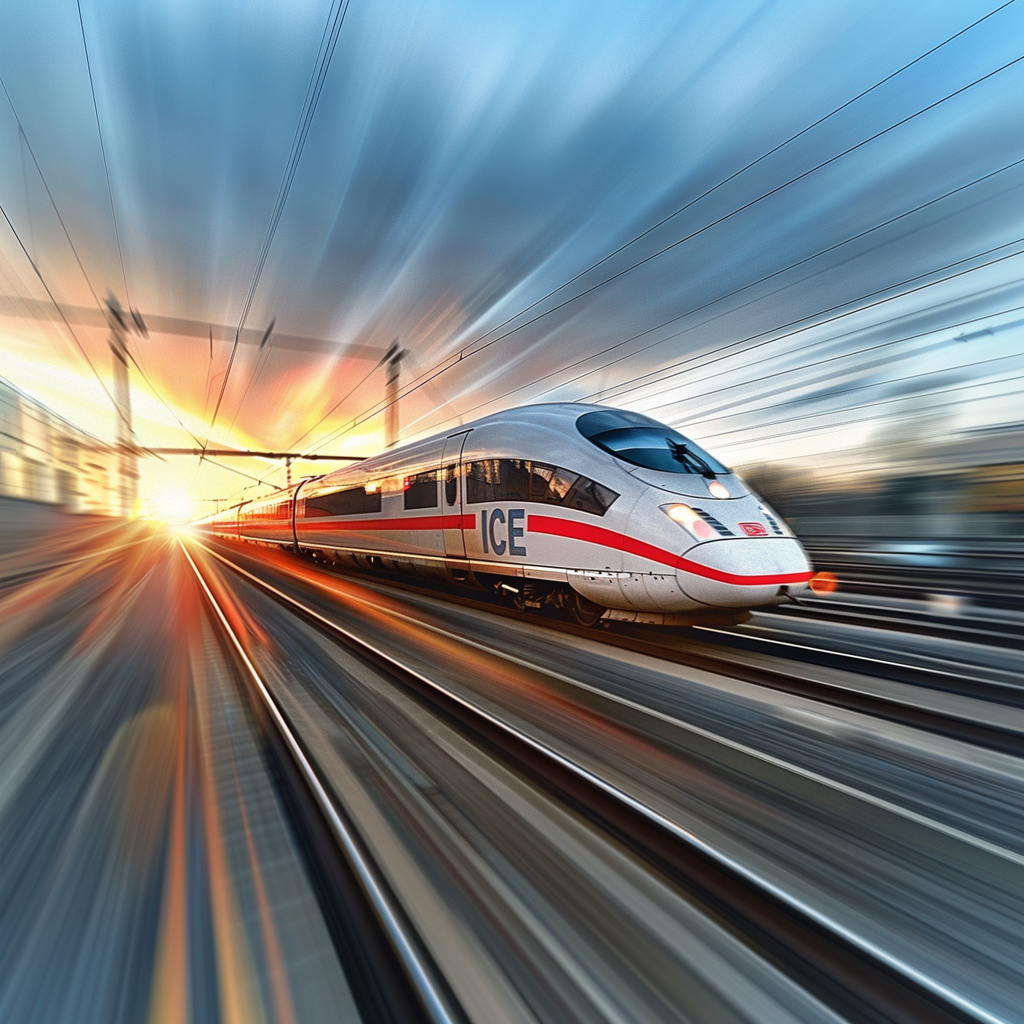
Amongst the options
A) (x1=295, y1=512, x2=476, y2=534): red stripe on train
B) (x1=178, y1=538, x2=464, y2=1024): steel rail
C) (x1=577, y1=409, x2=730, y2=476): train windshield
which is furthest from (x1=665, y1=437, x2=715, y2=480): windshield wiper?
(x1=178, y1=538, x2=464, y2=1024): steel rail

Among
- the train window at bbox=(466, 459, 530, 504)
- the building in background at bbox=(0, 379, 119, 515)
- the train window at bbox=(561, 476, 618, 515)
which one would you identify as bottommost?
the train window at bbox=(561, 476, 618, 515)

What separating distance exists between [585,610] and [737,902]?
4709 millimetres

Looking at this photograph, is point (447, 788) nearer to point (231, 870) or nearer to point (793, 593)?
point (231, 870)

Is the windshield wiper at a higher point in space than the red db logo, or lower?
higher

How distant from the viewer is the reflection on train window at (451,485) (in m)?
8.33

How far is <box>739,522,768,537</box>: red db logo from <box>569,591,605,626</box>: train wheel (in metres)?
1.86

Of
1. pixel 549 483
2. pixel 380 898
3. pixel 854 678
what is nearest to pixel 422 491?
pixel 549 483

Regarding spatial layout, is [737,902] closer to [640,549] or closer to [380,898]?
[380,898]

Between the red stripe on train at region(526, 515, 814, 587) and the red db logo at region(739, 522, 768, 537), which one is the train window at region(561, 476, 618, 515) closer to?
the red stripe on train at region(526, 515, 814, 587)

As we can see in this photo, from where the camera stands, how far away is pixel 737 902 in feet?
6.16

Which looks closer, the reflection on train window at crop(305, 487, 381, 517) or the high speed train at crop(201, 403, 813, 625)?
the high speed train at crop(201, 403, 813, 625)

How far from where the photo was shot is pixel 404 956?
5.20 ft

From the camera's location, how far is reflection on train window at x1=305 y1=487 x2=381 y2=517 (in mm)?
11685

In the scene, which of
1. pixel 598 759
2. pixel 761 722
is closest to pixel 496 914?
pixel 598 759
